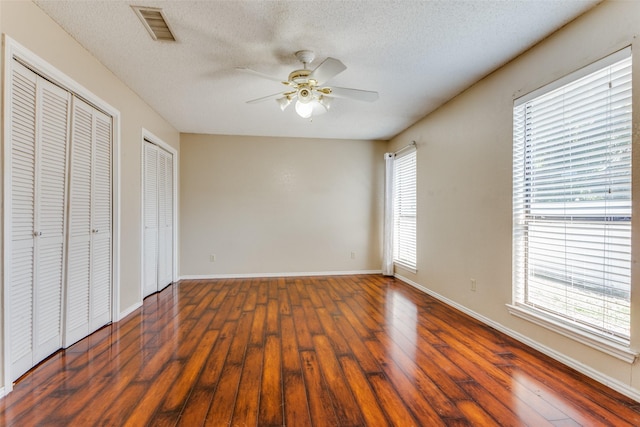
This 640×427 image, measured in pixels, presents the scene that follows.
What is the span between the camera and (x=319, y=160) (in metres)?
5.68

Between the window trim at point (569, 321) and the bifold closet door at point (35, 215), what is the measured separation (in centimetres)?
373

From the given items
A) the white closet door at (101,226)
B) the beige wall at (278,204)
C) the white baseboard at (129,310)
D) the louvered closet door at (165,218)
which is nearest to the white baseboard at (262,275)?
the beige wall at (278,204)

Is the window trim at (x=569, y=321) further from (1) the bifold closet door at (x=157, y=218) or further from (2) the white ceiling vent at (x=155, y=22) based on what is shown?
(1) the bifold closet door at (x=157, y=218)

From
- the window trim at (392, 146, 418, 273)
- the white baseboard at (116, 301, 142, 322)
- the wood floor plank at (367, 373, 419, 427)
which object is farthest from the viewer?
the window trim at (392, 146, 418, 273)

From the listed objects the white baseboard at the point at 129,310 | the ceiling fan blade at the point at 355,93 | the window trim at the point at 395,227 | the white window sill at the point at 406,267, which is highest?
→ the ceiling fan blade at the point at 355,93

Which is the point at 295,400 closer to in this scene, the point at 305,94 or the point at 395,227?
the point at 305,94

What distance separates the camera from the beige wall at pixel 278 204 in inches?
211

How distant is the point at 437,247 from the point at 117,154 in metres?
3.94

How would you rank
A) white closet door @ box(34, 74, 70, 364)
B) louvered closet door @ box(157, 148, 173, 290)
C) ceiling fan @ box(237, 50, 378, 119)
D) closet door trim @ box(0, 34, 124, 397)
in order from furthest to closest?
louvered closet door @ box(157, 148, 173, 290), ceiling fan @ box(237, 50, 378, 119), white closet door @ box(34, 74, 70, 364), closet door trim @ box(0, 34, 124, 397)

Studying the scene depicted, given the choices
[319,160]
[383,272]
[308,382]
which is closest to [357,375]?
[308,382]

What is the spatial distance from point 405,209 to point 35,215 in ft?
15.1

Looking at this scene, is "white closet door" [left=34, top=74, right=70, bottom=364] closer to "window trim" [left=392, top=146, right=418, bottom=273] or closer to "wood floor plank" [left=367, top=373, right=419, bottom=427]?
"wood floor plank" [left=367, top=373, right=419, bottom=427]

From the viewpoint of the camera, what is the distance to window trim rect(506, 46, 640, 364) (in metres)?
1.92

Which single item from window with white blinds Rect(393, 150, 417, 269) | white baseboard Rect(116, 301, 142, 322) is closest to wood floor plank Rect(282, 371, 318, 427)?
white baseboard Rect(116, 301, 142, 322)
